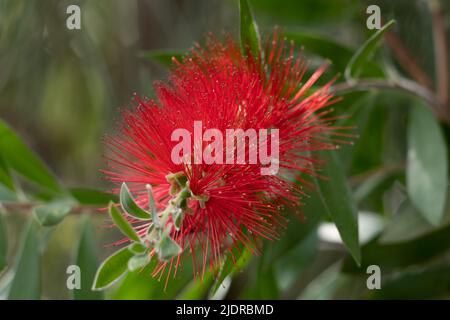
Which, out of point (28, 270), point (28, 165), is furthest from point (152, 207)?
point (28, 165)

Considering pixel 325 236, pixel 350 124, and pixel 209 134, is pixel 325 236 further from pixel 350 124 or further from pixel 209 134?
pixel 209 134

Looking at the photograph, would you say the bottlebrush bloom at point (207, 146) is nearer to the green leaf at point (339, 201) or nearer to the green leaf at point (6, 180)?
the green leaf at point (339, 201)

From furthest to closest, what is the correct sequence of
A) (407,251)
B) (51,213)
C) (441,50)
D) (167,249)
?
(441,50) < (407,251) < (51,213) < (167,249)

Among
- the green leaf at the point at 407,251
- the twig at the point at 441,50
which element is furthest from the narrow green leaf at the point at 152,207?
the twig at the point at 441,50

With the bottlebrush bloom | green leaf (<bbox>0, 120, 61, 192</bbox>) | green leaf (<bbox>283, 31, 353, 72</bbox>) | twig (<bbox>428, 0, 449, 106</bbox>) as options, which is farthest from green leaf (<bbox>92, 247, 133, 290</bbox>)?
twig (<bbox>428, 0, 449, 106</bbox>)

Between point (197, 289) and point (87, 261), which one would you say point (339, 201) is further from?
point (87, 261)
